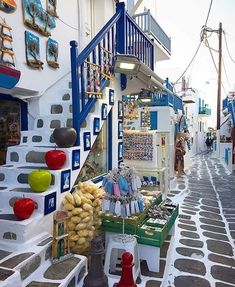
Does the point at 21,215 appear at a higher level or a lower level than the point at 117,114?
lower

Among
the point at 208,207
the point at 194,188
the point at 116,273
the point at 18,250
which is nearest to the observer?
the point at 18,250

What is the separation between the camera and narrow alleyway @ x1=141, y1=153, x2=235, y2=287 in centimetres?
342

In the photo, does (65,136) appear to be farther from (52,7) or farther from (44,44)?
(52,7)

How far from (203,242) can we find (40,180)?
3.23m

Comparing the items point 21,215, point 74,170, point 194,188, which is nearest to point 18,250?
point 21,215

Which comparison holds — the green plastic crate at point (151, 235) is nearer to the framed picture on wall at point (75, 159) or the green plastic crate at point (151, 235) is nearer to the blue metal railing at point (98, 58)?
the framed picture on wall at point (75, 159)

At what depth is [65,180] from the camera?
319 centimetres

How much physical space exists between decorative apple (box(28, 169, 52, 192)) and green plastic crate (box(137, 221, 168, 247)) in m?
1.40

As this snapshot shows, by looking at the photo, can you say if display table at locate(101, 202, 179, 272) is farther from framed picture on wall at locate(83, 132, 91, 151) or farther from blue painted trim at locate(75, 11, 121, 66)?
blue painted trim at locate(75, 11, 121, 66)

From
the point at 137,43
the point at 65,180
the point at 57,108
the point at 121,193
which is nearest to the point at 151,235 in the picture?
the point at 121,193

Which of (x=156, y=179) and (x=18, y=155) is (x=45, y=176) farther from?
(x=156, y=179)

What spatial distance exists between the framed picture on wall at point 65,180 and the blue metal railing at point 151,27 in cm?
756

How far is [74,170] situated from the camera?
11.1 ft

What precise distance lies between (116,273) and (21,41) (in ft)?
11.5
